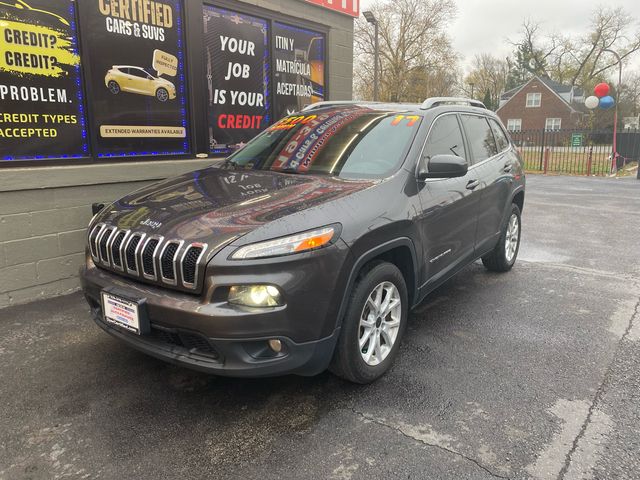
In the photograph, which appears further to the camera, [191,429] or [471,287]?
[471,287]

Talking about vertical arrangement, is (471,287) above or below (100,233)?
below

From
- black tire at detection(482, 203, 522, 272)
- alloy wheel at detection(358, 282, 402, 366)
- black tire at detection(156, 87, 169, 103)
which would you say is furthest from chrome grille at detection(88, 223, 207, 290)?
black tire at detection(482, 203, 522, 272)

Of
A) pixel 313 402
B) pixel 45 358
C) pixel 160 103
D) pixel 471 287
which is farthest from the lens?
pixel 160 103

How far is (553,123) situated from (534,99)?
11.9ft

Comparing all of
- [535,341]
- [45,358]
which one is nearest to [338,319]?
[535,341]

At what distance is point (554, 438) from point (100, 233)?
282cm

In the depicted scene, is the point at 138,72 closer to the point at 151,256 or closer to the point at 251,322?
the point at 151,256

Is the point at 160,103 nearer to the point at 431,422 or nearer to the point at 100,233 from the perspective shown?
the point at 100,233

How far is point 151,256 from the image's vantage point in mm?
2643

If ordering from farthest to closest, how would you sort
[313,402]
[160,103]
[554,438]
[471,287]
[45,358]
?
[160,103] → [471,287] → [45,358] → [313,402] → [554,438]

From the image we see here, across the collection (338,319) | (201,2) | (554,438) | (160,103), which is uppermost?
(201,2)

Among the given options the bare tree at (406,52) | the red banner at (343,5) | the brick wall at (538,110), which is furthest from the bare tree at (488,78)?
the red banner at (343,5)

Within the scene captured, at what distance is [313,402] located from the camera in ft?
9.77

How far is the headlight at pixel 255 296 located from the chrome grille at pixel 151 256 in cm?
20
